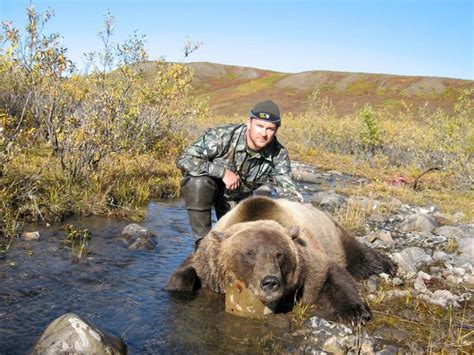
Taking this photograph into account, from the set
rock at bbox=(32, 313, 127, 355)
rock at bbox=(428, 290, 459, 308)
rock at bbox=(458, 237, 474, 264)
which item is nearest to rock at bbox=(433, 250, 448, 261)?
rock at bbox=(458, 237, 474, 264)

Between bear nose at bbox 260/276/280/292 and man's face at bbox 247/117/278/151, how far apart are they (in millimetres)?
1897

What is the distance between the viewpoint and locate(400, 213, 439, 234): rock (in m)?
7.14

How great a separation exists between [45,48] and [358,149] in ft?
46.1

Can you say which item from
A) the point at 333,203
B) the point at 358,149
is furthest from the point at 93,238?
the point at 358,149

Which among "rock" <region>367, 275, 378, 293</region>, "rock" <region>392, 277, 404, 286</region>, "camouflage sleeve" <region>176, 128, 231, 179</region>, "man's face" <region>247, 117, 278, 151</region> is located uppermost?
"man's face" <region>247, 117, 278, 151</region>

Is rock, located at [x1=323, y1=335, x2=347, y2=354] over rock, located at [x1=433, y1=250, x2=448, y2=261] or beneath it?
over

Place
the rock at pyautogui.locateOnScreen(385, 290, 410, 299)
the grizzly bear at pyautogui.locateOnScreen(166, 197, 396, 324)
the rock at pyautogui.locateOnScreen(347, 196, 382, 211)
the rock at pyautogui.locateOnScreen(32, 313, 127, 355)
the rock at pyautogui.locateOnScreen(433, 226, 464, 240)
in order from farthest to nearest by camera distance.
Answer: the rock at pyautogui.locateOnScreen(347, 196, 382, 211), the rock at pyautogui.locateOnScreen(433, 226, 464, 240), the rock at pyautogui.locateOnScreen(385, 290, 410, 299), the grizzly bear at pyautogui.locateOnScreen(166, 197, 396, 324), the rock at pyautogui.locateOnScreen(32, 313, 127, 355)

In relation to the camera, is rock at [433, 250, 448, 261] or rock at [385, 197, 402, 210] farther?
Result: rock at [385, 197, 402, 210]

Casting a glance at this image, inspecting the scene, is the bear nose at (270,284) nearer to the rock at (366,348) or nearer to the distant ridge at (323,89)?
the rock at (366,348)

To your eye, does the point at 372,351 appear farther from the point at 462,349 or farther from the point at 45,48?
the point at 45,48

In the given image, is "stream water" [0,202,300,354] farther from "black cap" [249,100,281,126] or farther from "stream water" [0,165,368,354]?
Result: "black cap" [249,100,281,126]

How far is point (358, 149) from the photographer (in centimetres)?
1847

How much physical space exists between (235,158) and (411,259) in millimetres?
2378

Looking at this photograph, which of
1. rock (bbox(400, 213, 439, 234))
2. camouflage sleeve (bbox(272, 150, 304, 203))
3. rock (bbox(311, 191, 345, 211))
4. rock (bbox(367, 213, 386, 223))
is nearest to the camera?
camouflage sleeve (bbox(272, 150, 304, 203))
